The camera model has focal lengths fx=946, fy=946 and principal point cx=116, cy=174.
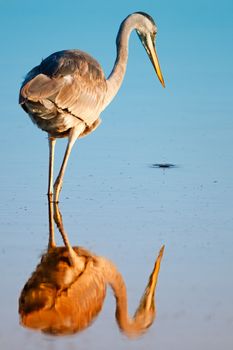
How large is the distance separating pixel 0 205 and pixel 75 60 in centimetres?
196

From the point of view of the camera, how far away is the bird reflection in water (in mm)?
6344

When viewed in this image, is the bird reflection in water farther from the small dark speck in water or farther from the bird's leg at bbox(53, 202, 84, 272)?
the small dark speck in water

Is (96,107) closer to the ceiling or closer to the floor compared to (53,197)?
closer to the ceiling

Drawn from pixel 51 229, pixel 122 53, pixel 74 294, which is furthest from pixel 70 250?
pixel 122 53

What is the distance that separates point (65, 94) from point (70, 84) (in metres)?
0.14

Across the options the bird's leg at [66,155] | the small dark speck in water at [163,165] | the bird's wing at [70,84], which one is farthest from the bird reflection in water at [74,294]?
the small dark speck in water at [163,165]

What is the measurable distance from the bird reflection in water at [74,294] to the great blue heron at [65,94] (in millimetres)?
2348

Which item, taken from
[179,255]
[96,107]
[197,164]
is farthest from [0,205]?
[197,164]

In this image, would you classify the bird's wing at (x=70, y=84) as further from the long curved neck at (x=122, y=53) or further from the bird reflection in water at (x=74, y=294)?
the bird reflection in water at (x=74, y=294)

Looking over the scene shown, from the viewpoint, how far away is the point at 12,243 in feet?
28.8

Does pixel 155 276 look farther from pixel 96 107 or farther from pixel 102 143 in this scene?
pixel 102 143

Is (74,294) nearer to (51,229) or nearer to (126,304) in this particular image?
(126,304)

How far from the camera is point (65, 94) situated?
10.9 m

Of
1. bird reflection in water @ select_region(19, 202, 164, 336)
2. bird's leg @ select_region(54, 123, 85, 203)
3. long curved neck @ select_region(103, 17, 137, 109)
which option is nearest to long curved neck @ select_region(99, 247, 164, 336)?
bird reflection in water @ select_region(19, 202, 164, 336)
